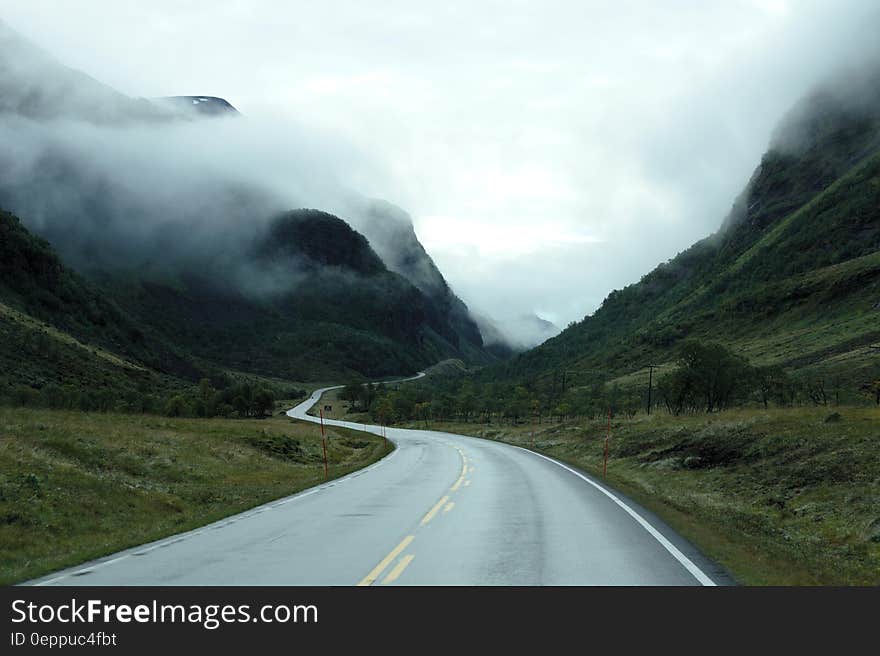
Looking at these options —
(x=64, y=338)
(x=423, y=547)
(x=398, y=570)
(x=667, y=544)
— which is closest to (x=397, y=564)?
(x=398, y=570)

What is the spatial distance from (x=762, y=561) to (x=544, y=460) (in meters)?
24.6

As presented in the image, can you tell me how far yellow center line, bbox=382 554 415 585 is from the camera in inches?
339

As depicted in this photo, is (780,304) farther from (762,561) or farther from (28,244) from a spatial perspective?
(28,244)

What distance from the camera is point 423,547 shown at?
11.1 meters

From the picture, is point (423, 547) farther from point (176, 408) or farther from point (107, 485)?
point (176, 408)

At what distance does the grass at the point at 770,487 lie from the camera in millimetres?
11195

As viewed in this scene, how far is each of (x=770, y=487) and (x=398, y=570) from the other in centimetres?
1629

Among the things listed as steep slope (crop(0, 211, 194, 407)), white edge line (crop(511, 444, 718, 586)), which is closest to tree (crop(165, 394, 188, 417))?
steep slope (crop(0, 211, 194, 407))

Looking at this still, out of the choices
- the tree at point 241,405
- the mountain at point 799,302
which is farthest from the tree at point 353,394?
the tree at point 241,405

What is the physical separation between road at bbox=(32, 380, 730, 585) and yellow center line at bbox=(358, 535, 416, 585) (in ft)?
0.06

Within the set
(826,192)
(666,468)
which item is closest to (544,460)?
(666,468)

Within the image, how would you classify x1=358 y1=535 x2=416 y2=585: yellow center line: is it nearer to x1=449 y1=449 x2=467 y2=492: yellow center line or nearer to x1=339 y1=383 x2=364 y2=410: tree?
x1=449 y1=449 x2=467 y2=492: yellow center line

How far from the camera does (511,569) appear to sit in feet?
30.7

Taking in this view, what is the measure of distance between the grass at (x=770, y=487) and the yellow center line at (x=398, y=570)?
4341 millimetres
